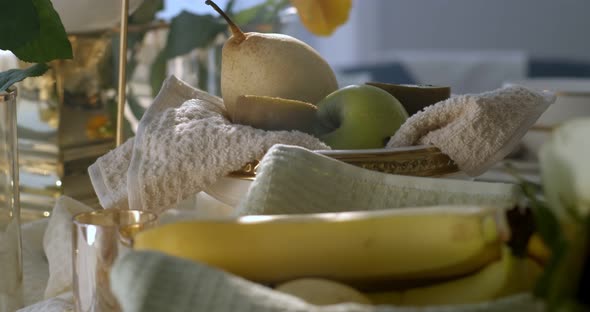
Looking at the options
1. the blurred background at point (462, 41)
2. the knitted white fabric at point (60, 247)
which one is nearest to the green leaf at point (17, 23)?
the knitted white fabric at point (60, 247)

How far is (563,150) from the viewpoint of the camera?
9.5 inches

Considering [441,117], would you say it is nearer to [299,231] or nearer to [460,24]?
[299,231]

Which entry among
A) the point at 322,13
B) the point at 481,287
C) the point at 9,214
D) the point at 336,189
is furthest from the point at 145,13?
the point at 481,287

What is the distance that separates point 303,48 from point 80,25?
0.71 feet

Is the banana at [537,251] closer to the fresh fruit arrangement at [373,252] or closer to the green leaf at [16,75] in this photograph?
the fresh fruit arrangement at [373,252]

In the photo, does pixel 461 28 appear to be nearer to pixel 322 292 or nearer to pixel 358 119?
pixel 358 119

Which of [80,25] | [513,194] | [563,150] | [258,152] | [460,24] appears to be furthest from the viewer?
[460,24]

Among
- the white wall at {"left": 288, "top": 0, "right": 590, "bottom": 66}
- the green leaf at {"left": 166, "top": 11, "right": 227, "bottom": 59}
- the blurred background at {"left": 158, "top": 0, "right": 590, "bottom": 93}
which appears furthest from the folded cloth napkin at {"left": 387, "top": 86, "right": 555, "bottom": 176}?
the white wall at {"left": 288, "top": 0, "right": 590, "bottom": 66}

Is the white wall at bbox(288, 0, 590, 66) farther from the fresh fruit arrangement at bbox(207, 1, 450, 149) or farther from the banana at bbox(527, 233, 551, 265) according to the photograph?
the banana at bbox(527, 233, 551, 265)

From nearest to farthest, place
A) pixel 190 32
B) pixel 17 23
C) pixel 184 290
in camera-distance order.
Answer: pixel 184 290
pixel 17 23
pixel 190 32

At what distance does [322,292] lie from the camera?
0.90 ft

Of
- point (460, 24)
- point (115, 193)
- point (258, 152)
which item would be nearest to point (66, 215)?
point (115, 193)

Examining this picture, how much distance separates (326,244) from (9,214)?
24 cm

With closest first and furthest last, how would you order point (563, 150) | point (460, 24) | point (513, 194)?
point (563, 150) → point (513, 194) → point (460, 24)
